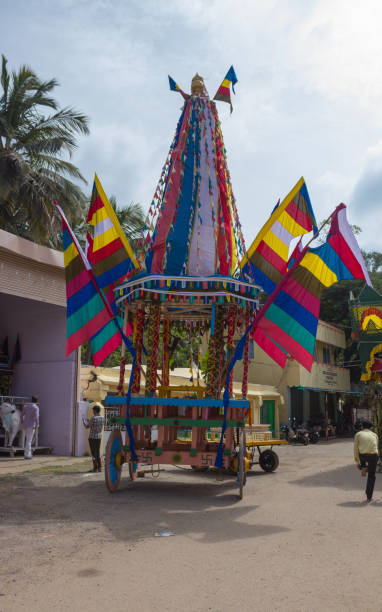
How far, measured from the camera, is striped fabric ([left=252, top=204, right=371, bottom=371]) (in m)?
9.27

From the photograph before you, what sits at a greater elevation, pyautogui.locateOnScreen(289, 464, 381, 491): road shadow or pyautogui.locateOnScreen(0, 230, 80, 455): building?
pyautogui.locateOnScreen(0, 230, 80, 455): building

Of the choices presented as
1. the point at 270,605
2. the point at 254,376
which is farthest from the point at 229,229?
the point at 254,376

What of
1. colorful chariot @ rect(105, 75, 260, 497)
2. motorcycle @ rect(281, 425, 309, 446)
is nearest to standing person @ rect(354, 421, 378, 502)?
colorful chariot @ rect(105, 75, 260, 497)

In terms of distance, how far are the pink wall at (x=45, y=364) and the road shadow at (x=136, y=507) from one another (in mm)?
4209

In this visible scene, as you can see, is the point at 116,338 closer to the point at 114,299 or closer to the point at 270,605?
the point at 114,299

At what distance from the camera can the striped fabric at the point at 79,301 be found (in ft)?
33.4

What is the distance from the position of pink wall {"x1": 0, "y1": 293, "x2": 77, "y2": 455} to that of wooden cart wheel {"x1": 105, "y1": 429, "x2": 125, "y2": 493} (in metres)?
5.84

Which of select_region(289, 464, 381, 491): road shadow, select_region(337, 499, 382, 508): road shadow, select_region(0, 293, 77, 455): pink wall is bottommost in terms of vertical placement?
Result: select_region(289, 464, 381, 491): road shadow

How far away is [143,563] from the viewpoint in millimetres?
4914

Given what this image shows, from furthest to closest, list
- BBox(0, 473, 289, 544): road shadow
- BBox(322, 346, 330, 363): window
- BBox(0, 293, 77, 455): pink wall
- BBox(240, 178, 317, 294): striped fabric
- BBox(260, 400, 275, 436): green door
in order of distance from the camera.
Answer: BBox(322, 346, 330, 363): window → BBox(260, 400, 275, 436): green door → BBox(0, 293, 77, 455): pink wall → BBox(240, 178, 317, 294): striped fabric → BBox(0, 473, 289, 544): road shadow

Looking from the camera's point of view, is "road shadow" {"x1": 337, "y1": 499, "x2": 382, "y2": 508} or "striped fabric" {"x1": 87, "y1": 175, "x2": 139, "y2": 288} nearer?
"road shadow" {"x1": 337, "y1": 499, "x2": 382, "y2": 508}

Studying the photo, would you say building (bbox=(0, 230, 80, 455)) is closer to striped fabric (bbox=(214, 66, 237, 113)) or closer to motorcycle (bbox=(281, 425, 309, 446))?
striped fabric (bbox=(214, 66, 237, 113))

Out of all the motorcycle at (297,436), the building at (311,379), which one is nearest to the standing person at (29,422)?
the building at (311,379)

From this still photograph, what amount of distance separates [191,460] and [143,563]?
366 centimetres
